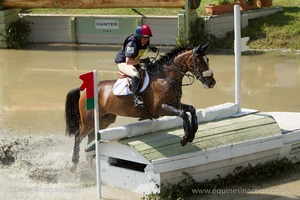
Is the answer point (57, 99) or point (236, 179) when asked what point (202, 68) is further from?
point (57, 99)

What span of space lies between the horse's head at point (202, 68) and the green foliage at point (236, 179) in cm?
102

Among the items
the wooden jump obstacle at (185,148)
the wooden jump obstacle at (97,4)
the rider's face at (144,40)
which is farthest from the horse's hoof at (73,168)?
the wooden jump obstacle at (97,4)

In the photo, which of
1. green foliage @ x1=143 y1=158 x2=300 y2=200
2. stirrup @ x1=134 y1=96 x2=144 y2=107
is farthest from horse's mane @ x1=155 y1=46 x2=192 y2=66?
green foliage @ x1=143 y1=158 x2=300 y2=200

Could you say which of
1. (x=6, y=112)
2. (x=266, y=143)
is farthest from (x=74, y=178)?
(x=6, y=112)

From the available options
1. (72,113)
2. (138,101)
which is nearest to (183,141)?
(138,101)

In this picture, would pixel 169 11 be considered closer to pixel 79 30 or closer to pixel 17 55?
pixel 79 30

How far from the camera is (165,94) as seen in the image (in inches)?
284

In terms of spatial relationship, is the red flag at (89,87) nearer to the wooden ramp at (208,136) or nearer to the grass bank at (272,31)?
the wooden ramp at (208,136)

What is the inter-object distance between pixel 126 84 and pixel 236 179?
5.40ft

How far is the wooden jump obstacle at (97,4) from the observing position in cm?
1530

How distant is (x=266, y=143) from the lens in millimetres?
7605

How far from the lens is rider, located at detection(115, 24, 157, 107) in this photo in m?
7.30

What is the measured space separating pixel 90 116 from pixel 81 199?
3.97 ft

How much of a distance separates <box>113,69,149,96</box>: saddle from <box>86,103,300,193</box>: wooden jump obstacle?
396 millimetres
